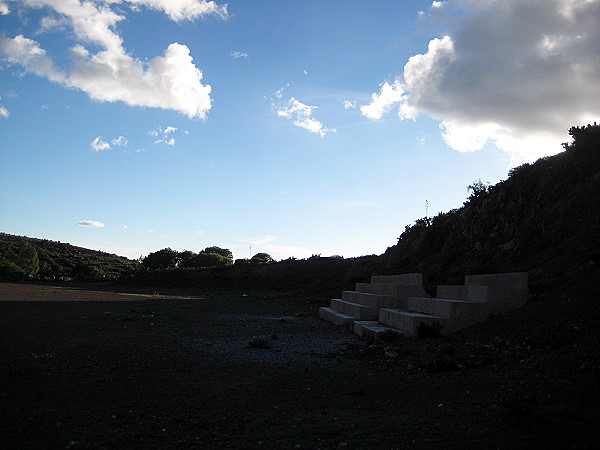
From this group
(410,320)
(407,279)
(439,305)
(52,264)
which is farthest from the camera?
(52,264)

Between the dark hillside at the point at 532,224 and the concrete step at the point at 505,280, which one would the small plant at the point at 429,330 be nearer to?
the concrete step at the point at 505,280

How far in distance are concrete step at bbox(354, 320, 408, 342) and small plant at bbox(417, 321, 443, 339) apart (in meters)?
0.54

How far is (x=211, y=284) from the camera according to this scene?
49656 mm

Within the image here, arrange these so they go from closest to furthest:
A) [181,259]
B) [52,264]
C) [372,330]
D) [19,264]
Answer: [372,330]
[19,264]
[181,259]
[52,264]

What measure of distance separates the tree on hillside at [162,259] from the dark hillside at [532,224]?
62734mm

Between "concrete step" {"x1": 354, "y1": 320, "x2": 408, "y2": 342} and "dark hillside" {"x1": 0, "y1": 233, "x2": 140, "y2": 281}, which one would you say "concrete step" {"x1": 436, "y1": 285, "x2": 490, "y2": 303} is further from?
"dark hillside" {"x1": 0, "y1": 233, "x2": 140, "y2": 281}

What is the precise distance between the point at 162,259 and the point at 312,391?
258 feet

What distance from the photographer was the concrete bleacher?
9000 millimetres

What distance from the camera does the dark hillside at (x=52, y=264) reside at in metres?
60.5

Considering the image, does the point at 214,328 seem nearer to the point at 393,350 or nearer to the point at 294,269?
the point at 393,350

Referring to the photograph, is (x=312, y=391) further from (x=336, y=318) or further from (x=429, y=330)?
(x=336, y=318)

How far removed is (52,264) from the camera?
83.4m

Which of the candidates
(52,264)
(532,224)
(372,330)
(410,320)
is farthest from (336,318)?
(52,264)

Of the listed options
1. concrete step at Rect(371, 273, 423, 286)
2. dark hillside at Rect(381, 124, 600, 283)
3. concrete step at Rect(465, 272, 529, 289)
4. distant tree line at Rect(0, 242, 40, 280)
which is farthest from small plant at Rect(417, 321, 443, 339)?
distant tree line at Rect(0, 242, 40, 280)
